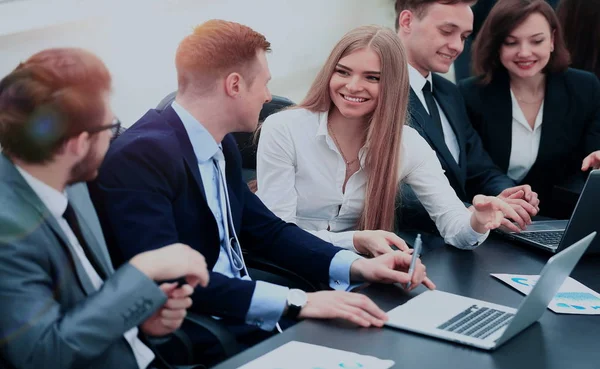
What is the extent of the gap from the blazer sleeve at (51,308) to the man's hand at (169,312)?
2.2 inches

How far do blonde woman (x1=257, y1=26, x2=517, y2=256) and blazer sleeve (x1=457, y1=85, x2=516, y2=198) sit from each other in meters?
0.56

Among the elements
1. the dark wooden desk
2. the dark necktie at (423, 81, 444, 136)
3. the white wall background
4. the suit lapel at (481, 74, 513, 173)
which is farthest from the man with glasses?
the suit lapel at (481, 74, 513, 173)

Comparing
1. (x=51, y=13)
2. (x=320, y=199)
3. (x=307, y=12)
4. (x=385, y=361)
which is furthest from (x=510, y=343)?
(x=307, y=12)

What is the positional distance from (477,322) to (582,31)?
2.35 m

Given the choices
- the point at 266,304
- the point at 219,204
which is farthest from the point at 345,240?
the point at 266,304

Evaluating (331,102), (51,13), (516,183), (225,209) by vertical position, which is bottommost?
(516,183)

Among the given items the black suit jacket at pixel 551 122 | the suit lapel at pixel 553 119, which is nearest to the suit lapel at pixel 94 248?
the black suit jacket at pixel 551 122

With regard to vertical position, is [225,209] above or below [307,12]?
below

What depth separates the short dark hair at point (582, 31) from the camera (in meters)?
3.62

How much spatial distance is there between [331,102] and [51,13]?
0.90 metres

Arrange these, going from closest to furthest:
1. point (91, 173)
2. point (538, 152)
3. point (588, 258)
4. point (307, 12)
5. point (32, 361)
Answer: point (32, 361) → point (91, 173) → point (588, 258) → point (538, 152) → point (307, 12)

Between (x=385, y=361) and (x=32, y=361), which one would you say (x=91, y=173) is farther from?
(x=385, y=361)

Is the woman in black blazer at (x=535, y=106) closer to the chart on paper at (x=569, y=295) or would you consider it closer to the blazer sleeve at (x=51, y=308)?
the chart on paper at (x=569, y=295)

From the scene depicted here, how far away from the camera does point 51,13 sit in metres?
2.50
